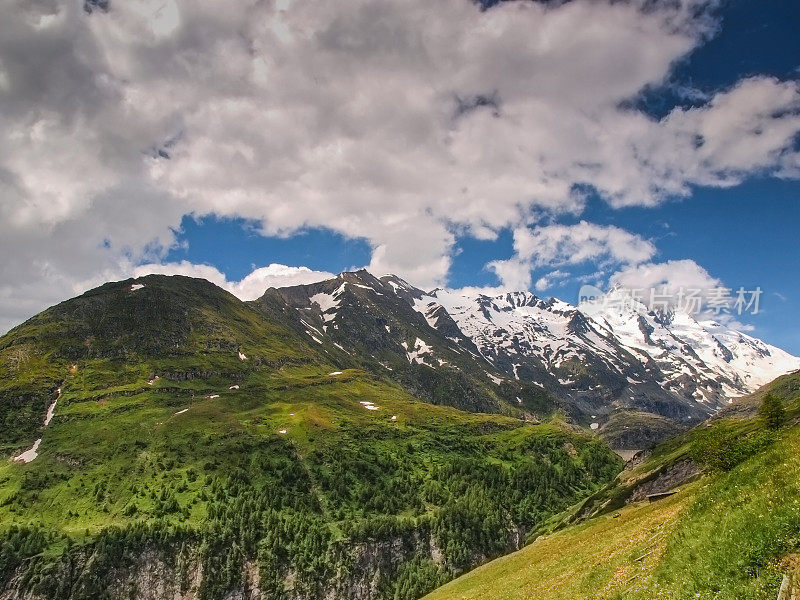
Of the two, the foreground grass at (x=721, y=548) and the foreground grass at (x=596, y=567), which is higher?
the foreground grass at (x=721, y=548)

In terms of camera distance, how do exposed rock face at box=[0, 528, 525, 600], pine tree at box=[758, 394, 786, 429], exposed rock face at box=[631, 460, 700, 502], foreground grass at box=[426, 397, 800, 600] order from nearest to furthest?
foreground grass at box=[426, 397, 800, 600] < pine tree at box=[758, 394, 786, 429] < exposed rock face at box=[631, 460, 700, 502] < exposed rock face at box=[0, 528, 525, 600]

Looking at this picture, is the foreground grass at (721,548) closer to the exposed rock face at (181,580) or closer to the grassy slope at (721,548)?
the grassy slope at (721,548)

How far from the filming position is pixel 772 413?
8294 centimetres

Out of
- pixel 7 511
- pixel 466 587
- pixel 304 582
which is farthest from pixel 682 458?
pixel 7 511

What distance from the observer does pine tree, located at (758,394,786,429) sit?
80312 mm

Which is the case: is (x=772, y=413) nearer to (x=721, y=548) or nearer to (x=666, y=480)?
(x=666, y=480)

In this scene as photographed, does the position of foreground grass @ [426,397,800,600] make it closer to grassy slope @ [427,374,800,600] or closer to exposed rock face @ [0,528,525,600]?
grassy slope @ [427,374,800,600]

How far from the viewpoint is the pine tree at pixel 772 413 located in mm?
80312

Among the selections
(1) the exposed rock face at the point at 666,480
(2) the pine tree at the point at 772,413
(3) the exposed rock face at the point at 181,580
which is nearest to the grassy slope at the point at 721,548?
(2) the pine tree at the point at 772,413

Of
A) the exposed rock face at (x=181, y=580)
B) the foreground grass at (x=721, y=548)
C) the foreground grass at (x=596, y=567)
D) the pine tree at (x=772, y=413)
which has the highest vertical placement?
the pine tree at (x=772, y=413)

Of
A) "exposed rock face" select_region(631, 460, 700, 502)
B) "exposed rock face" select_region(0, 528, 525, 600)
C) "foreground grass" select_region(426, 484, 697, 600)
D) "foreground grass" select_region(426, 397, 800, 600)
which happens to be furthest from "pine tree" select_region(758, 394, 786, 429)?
"exposed rock face" select_region(0, 528, 525, 600)

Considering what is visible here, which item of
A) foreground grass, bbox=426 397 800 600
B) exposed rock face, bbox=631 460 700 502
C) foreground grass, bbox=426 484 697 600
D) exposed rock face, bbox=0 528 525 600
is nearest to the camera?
foreground grass, bbox=426 397 800 600

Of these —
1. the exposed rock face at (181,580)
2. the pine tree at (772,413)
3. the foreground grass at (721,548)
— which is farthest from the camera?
the exposed rock face at (181,580)

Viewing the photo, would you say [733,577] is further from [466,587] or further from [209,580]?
[209,580]
